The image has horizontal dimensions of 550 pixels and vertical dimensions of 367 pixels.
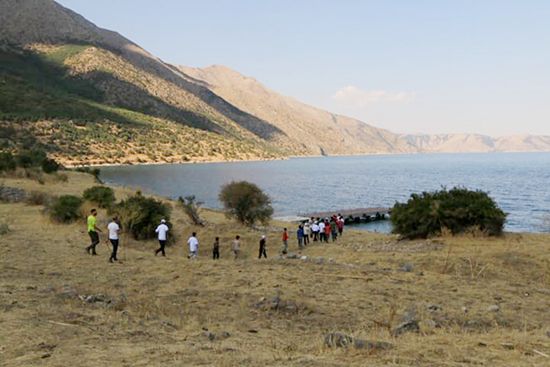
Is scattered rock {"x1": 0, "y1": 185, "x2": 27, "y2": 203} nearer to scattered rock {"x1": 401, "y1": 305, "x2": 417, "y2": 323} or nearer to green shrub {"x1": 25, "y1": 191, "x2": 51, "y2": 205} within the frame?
green shrub {"x1": 25, "y1": 191, "x2": 51, "y2": 205}

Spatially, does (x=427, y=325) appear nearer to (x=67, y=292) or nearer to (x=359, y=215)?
(x=67, y=292)

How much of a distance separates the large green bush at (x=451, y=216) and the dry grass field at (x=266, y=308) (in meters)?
3.37

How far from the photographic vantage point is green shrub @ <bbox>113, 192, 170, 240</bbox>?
2619cm

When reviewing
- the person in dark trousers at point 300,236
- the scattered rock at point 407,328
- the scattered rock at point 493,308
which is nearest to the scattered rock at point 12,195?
the person in dark trousers at point 300,236

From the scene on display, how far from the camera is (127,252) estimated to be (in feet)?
67.7

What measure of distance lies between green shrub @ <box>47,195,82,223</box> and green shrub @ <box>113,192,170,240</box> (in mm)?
2274

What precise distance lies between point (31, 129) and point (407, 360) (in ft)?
396

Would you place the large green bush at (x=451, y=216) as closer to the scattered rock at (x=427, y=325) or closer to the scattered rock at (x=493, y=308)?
the scattered rock at (x=493, y=308)

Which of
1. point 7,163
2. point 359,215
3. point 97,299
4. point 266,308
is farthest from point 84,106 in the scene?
point 266,308

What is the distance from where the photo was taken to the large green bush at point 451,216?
26.2 meters

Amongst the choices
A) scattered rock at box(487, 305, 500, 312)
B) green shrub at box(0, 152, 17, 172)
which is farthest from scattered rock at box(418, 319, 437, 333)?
green shrub at box(0, 152, 17, 172)

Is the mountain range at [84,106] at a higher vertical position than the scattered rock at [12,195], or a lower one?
higher

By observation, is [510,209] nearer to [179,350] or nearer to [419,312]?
[419,312]

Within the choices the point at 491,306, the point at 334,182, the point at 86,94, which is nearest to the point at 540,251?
the point at 491,306
